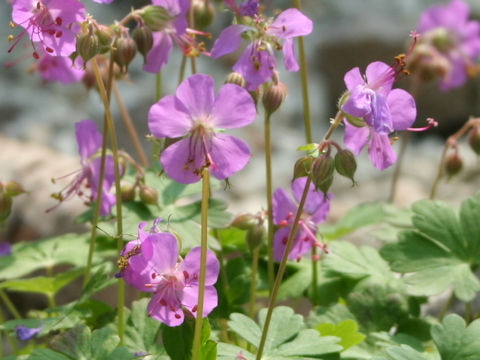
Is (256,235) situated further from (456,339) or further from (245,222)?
(456,339)

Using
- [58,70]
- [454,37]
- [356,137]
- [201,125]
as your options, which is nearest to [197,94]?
[201,125]

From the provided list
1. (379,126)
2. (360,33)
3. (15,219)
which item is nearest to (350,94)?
(379,126)

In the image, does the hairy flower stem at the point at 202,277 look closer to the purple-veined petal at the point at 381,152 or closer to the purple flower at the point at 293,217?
the purple-veined petal at the point at 381,152

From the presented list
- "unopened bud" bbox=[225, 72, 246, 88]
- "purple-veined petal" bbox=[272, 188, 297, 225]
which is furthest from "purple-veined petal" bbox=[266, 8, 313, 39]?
"purple-veined petal" bbox=[272, 188, 297, 225]

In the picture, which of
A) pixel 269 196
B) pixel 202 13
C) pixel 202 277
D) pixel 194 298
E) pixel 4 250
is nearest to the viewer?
pixel 202 277

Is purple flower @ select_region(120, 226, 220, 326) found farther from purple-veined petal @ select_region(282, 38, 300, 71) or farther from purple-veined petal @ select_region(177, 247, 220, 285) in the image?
purple-veined petal @ select_region(282, 38, 300, 71)

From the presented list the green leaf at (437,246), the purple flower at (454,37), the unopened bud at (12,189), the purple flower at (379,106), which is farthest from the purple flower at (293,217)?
the purple flower at (454,37)
